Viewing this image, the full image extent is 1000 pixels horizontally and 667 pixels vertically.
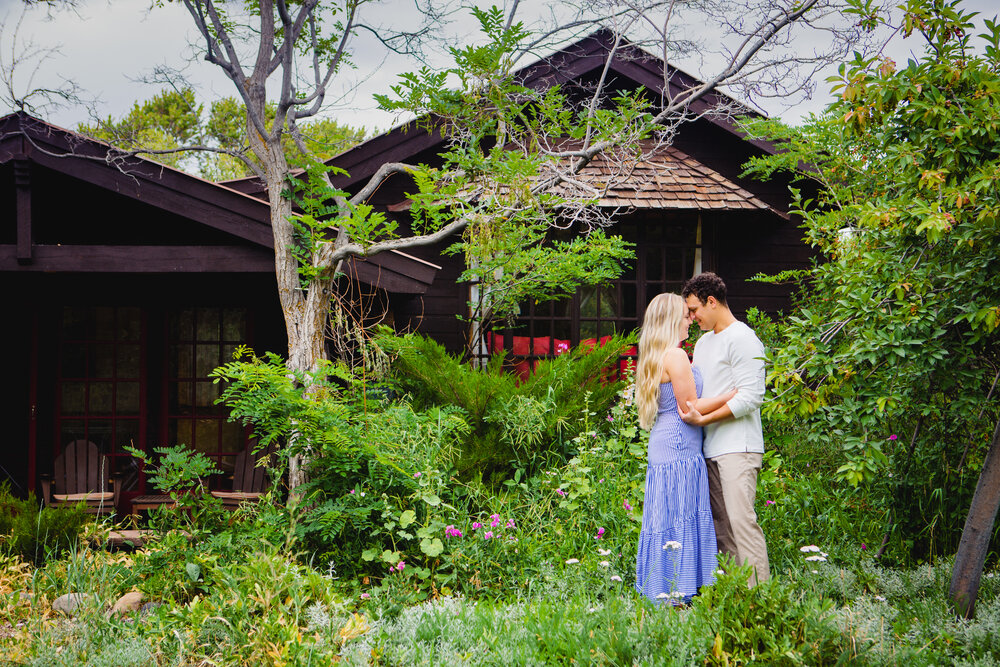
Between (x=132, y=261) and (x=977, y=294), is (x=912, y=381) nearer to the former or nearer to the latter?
(x=977, y=294)

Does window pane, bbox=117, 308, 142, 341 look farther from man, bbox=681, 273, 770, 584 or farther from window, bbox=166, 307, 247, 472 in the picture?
man, bbox=681, 273, 770, 584

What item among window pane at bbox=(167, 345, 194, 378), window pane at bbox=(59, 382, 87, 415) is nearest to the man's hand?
window pane at bbox=(167, 345, 194, 378)

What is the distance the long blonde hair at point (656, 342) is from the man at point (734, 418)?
140mm

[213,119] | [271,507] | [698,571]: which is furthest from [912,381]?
[213,119]

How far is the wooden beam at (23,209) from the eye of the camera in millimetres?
5688

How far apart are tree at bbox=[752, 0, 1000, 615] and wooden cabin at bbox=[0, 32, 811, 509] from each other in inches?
110

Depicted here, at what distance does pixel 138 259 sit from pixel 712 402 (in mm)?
4812

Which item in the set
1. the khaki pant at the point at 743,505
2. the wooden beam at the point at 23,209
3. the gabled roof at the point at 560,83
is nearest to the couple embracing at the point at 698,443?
the khaki pant at the point at 743,505

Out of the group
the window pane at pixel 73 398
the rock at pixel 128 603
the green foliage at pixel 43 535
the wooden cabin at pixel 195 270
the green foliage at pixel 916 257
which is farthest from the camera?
the window pane at pixel 73 398

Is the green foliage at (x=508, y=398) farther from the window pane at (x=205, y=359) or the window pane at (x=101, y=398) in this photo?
the window pane at (x=101, y=398)

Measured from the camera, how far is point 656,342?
12.4 feet

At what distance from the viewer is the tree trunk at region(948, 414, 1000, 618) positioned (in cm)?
340

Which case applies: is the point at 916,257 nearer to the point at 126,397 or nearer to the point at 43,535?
the point at 43,535

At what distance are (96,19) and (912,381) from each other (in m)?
6.95
